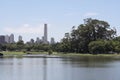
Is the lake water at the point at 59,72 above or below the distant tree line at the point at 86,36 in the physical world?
below

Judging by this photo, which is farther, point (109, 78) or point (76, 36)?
point (76, 36)

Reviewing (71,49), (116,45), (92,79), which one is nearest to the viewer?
(92,79)

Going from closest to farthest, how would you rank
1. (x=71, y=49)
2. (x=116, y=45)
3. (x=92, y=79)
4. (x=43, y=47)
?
(x=92, y=79)
(x=116, y=45)
(x=71, y=49)
(x=43, y=47)

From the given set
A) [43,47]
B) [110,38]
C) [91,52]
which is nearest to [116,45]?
[91,52]

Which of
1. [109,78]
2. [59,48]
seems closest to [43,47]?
[59,48]

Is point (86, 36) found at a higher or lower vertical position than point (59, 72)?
higher

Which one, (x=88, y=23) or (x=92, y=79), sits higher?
(x=88, y=23)

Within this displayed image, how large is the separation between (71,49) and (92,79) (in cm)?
11958

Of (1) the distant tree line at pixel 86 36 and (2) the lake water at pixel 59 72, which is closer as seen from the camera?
(2) the lake water at pixel 59 72

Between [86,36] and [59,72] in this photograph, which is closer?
[59,72]

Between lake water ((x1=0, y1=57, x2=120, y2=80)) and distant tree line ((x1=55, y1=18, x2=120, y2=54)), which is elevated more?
distant tree line ((x1=55, y1=18, x2=120, y2=54))

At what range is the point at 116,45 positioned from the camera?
135875 mm

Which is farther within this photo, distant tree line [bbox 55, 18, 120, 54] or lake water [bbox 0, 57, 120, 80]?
distant tree line [bbox 55, 18, 120, 54]

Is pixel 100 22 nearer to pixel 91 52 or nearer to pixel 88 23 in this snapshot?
pixel 88 23
